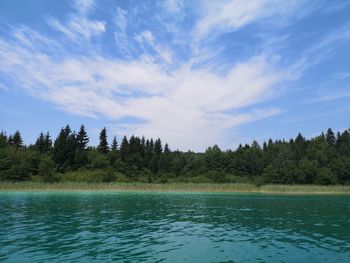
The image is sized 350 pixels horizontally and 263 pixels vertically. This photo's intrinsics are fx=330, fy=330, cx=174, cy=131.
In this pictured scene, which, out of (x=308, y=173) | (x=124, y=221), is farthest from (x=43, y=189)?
(x=308, y=173)

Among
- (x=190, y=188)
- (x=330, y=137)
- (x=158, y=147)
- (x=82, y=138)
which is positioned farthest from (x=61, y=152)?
(x=330, y=137)

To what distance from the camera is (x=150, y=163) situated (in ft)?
495

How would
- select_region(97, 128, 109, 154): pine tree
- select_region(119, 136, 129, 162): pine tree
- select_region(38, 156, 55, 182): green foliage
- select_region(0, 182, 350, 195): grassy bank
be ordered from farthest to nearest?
select_region(97, 128, 109, 154): pine tree → select_region(119, 136, 129, 162): pine tree → select_region(38, 156, 55, 182): green foliage → select_region(0, 182, 350, 195): grassy bank

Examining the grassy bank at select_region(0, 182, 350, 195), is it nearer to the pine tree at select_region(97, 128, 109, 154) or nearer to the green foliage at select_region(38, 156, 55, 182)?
the green foliage at select_region(38, 156, 55, 182)

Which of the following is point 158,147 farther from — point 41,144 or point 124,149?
point 41,144

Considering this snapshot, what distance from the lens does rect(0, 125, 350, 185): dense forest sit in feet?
366

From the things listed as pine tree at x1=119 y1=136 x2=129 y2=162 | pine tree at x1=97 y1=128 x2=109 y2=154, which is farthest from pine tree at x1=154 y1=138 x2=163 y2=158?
pine tree at x1=97 y1=128 x2=109 y2=154

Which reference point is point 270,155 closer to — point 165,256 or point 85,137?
point 85,137

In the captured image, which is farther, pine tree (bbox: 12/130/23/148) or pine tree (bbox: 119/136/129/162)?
pine tree (bbox: 12/130/23/148)

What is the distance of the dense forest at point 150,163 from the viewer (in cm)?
11161

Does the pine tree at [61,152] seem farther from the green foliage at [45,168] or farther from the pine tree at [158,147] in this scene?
the pine tree at [158,147]

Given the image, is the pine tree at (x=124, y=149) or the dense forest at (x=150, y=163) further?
the pine tree at (x=124, y=149)

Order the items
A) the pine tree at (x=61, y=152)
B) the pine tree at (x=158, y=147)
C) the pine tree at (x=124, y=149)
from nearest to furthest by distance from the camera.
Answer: the pine tree at (x=61, y=152) → the pine tree at (x=124, y=149) → the pine tree at (x=158, y=147)

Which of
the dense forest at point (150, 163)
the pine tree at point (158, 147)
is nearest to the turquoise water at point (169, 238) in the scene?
the dense forest at point (150, 163)
